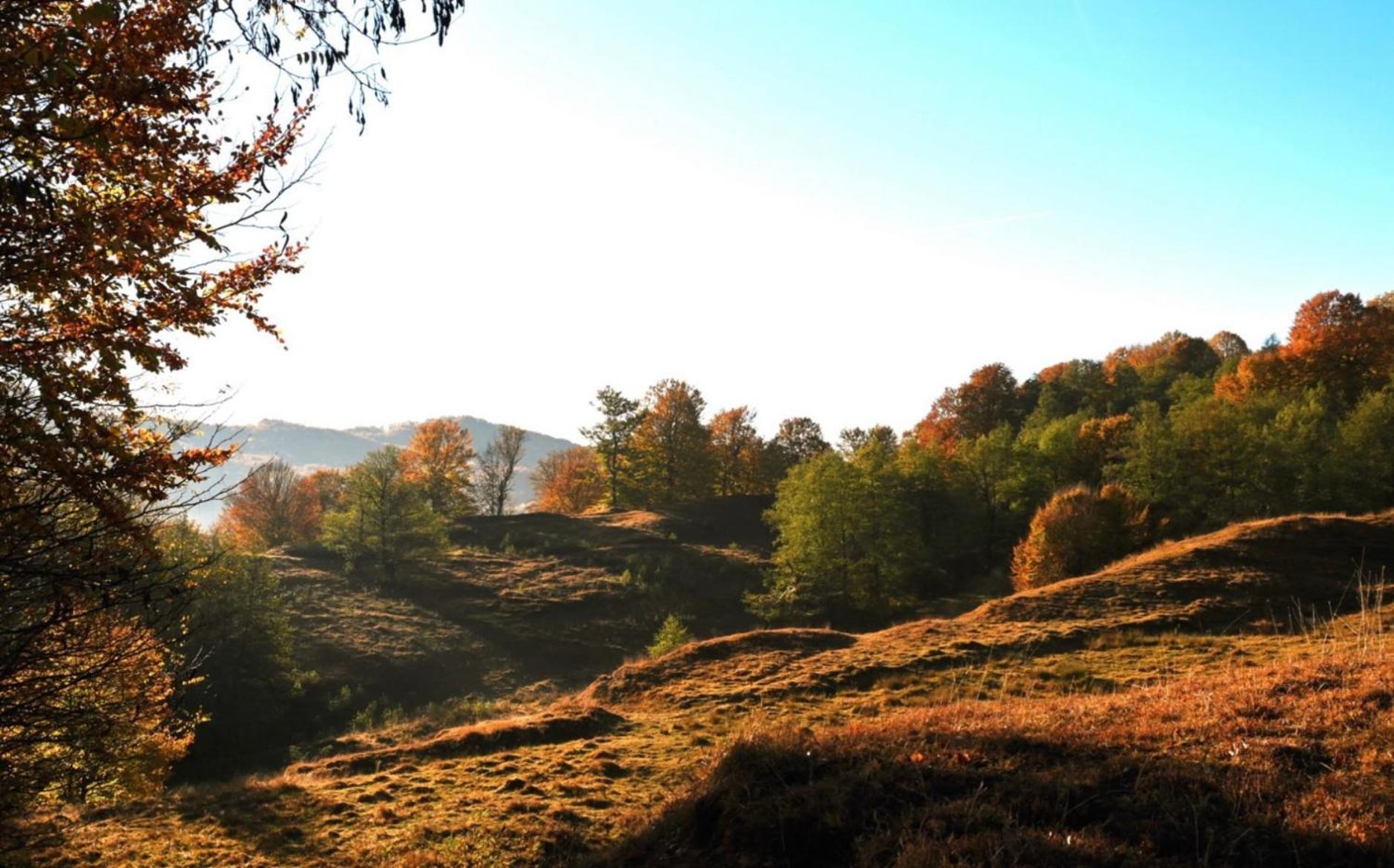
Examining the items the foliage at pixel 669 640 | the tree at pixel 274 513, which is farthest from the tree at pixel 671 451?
the foliage at pixel 669 640

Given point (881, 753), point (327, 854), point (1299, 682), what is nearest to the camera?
point (881, 753)

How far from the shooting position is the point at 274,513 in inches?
2785

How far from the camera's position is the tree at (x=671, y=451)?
73688mm

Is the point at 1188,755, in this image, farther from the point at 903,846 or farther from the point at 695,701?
the point at 695,701

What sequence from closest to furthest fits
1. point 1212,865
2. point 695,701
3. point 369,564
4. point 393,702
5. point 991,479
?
point 1212,865 → point 695,701 → point 393,702 → point 369,564 → point 991,479

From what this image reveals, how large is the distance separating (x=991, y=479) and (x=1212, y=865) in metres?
56.8

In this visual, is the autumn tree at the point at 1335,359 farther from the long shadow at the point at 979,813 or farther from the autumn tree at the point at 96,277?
the autumn tree at the point at 96,277

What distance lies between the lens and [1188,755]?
6.91m

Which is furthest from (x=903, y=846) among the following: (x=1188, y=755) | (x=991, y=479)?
(x=991, y=479)

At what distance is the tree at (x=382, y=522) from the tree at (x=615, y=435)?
22.3 m

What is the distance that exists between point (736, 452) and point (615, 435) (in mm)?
16810

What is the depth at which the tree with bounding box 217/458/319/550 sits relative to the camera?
227ft

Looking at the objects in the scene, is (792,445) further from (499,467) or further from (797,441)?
(499,467)

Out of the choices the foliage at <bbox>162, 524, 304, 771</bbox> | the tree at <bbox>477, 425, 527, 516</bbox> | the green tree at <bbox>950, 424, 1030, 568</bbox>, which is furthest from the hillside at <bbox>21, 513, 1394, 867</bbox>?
the tree at <bbox>477, 425, 527, 516</bbox>
